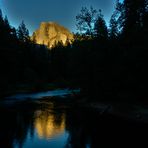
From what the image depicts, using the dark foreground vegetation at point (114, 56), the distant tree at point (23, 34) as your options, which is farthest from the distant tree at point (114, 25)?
the distant tree at point (23, 34)

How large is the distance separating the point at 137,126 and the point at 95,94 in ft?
67.0

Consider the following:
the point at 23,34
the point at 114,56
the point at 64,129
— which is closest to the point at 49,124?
the point at 64,129

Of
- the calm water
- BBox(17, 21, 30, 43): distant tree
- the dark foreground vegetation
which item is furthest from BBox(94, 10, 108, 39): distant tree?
BBox(17, 21, 30, 43): distant tree

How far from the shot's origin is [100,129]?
3731 cm

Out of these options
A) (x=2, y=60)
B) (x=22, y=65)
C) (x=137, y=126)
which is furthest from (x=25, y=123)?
(x=22, y=65)

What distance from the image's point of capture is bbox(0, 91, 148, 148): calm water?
30.6m

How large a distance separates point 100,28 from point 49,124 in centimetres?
2227

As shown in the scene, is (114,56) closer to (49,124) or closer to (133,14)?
(133,14)

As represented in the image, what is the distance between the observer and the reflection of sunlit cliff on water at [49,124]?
3459 cm

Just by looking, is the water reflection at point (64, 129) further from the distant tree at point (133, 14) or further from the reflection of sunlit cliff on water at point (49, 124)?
the distant tree at point (133, 14)

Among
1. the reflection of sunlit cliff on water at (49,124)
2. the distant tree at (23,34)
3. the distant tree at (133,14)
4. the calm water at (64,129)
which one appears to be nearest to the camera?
the calm water at (64,129)

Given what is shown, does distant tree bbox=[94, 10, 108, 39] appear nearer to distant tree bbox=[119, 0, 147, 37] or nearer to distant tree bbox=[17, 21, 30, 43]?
distant tree bbox=[119, 0, 147, 37]

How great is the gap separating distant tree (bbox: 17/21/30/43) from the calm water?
77.6 metres

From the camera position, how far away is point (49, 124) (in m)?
39.3
